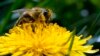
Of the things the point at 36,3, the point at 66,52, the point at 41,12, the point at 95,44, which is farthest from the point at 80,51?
the point at 36,3

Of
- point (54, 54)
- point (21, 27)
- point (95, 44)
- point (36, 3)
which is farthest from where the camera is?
point (36, 3)

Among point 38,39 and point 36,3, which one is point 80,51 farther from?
point 36,3

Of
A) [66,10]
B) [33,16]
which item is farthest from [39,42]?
[66,10]

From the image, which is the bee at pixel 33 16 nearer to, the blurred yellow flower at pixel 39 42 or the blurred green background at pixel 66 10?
the blurred yellow flower at pixel 39 42

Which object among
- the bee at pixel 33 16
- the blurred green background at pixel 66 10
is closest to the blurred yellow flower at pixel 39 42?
the bee at pixel 33 16

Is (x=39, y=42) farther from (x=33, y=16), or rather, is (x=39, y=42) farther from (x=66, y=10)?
(x=66, y=10)

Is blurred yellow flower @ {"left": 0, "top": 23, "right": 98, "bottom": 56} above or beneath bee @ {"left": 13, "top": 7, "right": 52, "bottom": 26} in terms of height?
beneath

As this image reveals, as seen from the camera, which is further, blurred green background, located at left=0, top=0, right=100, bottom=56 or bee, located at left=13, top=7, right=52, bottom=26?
blurred green background, located at left=0, top=0, right=100, bottom=56

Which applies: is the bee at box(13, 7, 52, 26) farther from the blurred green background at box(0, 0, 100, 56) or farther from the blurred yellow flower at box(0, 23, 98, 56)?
the blurred green background at box(0, 0, 100, 56)

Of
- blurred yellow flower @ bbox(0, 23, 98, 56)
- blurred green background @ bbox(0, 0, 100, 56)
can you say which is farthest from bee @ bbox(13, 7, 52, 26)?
blurred green background @ bbox(0, 0, 100, 56)
